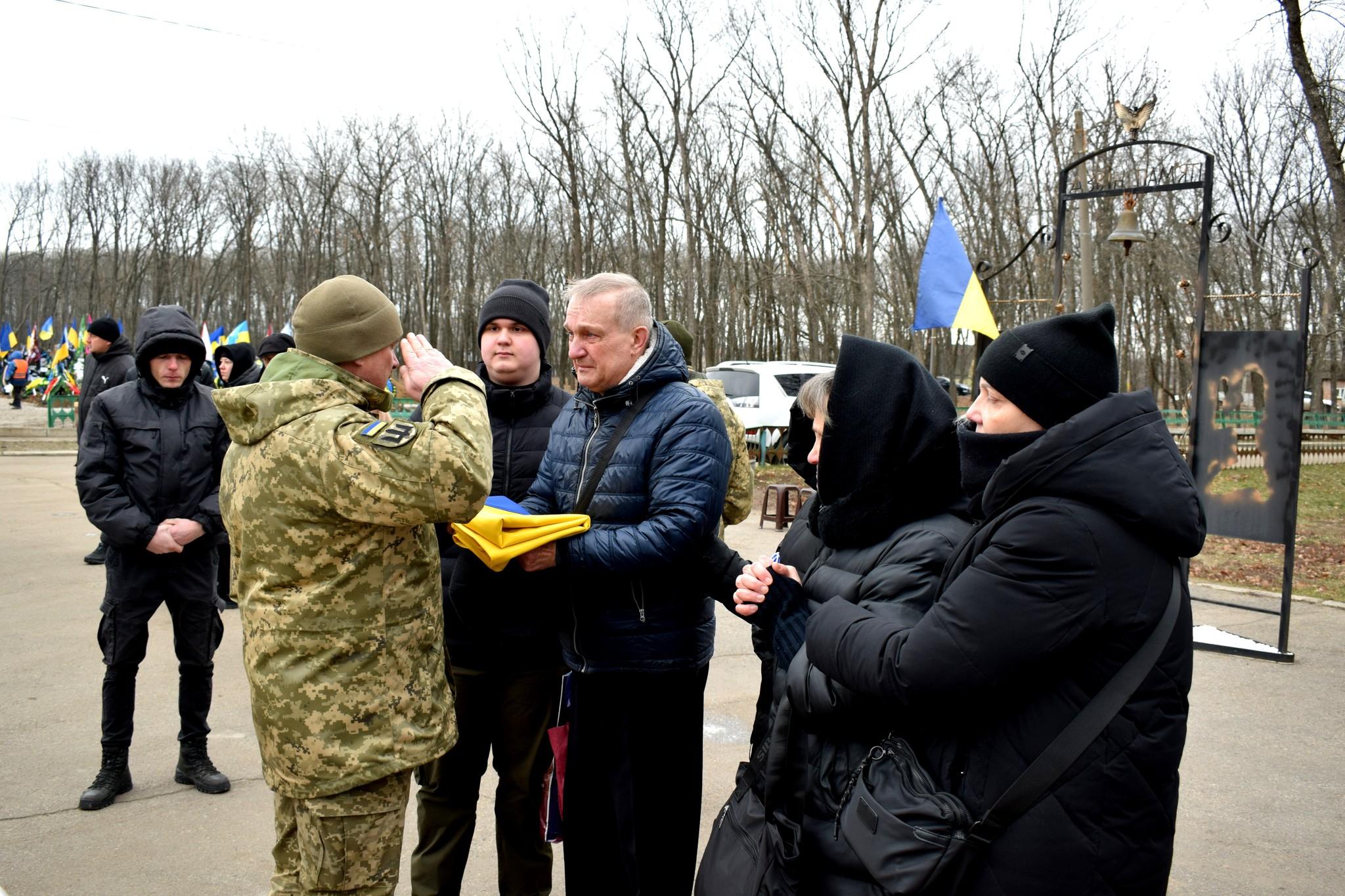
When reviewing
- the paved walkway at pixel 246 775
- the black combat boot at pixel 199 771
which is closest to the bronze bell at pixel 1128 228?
the paved walkway at pixel 246 775

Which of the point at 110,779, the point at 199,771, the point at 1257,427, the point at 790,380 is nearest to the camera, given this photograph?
the point at 110,779

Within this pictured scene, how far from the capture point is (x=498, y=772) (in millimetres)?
3070

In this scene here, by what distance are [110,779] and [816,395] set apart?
3.37m

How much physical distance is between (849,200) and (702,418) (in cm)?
2597

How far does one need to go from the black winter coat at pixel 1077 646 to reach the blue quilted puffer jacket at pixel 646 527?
1018 mm

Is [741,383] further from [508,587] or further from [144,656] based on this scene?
[508,587]

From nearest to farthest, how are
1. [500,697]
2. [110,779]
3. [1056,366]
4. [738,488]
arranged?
[1056,366] < [500,697] < [110,779] < [738,488]

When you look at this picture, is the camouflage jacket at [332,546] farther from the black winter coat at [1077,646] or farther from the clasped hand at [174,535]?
the clasped hand at [174,535]

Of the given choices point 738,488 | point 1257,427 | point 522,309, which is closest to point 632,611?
point 522,309

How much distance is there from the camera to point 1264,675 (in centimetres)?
574

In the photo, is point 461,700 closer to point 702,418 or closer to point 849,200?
point 702,418

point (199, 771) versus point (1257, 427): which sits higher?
point (1257, 427)

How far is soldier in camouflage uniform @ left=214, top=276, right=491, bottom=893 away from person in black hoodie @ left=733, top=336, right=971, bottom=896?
0.81 metres

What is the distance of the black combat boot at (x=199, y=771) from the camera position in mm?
4000
